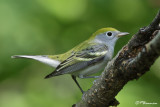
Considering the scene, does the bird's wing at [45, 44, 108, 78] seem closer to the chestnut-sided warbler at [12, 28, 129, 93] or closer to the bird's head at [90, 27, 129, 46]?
the chestnut-sided warbler at [12, 28, 129, 93]

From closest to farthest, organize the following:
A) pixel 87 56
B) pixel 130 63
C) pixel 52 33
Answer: pixel 130 63 < pixel 52 33 < pixel 87 56

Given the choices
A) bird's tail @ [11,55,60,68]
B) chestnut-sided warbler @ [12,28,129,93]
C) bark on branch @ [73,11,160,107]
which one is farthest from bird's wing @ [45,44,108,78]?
bark on branch @ [73,11,160,107]

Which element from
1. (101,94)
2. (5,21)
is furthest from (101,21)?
(101,94)

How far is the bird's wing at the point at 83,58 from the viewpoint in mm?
4047

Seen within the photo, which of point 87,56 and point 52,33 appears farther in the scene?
point 87,56

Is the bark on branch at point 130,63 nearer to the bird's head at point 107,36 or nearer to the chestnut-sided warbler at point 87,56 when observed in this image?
the chestnut-sided warbler at point 87,56

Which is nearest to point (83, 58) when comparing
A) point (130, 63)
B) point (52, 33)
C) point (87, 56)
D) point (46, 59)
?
point (87, 56)

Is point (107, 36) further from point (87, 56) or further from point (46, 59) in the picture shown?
point (46, 59)

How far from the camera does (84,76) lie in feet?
13.5

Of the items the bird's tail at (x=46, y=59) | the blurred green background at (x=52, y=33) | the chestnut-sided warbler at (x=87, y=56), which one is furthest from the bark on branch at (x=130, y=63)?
the bird's tail at (x=46, y=59)

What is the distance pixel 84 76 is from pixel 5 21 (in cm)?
140

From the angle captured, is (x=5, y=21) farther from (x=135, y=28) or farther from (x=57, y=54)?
(x=135, y=28)

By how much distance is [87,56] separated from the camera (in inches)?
166

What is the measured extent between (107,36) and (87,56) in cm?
66
